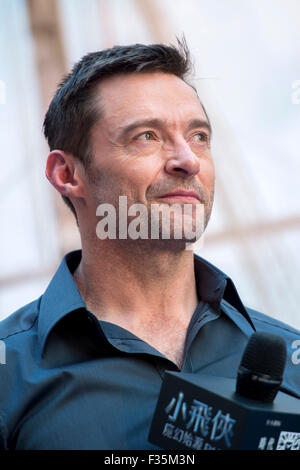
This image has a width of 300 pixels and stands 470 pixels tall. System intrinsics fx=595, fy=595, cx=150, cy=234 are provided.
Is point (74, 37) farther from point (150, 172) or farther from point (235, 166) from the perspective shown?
point (150, 172)

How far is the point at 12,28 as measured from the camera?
2.67 m

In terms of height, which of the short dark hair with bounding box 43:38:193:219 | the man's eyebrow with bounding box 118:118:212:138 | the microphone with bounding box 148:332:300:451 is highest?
the short dark hair with bounding box 43:38:193:219

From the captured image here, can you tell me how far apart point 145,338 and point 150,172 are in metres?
0.38

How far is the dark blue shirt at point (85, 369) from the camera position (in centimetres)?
118

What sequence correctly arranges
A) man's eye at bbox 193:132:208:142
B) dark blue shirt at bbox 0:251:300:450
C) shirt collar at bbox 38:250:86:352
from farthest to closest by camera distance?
Result: man's eye at bbox 193:132:208:142 → shirt collar at bbox 38:250:86:352 → dark blue shirt at bbox 0:251:300:450

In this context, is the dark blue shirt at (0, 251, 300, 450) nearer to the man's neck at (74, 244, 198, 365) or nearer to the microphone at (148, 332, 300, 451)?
the man's neck at (74, 244, 198, 365)

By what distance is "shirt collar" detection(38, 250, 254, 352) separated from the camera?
4.32 ft

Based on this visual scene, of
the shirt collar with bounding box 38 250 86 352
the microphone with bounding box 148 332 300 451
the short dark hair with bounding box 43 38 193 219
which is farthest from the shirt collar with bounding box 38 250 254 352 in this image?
the microphone with bounding box 148 332 300 451

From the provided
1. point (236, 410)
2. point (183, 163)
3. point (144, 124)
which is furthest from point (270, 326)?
point (236, 410)

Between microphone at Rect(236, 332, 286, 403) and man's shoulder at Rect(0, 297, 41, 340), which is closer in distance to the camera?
microphone at Rect(236, 332, 286, 403)

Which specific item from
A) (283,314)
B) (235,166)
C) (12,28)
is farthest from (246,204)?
(12,28)

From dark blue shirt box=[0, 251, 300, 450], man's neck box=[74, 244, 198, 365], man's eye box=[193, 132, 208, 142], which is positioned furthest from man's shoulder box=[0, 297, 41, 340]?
man's eye box=[193, 132, 208, 142]

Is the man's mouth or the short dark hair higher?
the short dark hair

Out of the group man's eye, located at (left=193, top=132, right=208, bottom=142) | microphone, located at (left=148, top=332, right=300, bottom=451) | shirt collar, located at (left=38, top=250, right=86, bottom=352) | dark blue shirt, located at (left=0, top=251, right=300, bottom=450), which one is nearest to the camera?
microphone, located at (left=148, top=332, right=300, bottom=451)
